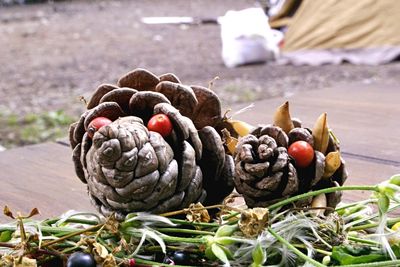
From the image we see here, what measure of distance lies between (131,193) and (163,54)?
171 inches

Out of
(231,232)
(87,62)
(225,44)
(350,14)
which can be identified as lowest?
(87,62)

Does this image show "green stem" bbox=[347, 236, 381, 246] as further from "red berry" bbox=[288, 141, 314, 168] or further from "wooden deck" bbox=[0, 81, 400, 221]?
"wooden deck" bbox=[0, 81, 400, 221]

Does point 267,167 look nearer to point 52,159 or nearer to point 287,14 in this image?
point 52,159

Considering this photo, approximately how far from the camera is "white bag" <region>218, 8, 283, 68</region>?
4.11 m

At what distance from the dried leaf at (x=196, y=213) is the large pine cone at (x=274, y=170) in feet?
0.12

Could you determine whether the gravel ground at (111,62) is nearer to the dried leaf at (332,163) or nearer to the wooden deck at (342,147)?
the wooden deck at (342,147)

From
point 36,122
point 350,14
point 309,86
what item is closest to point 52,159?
point 36,122

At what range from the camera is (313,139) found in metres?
0.54

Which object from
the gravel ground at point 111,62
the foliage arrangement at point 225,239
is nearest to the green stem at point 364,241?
the foliage arrangement at point 225,239

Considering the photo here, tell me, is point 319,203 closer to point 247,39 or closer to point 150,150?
point 150,150

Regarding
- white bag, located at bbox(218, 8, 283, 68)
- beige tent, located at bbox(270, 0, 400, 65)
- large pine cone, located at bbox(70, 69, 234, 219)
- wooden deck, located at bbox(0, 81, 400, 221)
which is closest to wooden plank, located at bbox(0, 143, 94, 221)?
wooden deck, located at bbox(0, 81, 400, 221)

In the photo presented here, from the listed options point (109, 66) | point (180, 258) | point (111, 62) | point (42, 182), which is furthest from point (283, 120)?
point (111, 62)

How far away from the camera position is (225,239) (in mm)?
476

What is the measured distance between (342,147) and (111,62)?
11.8 feet
